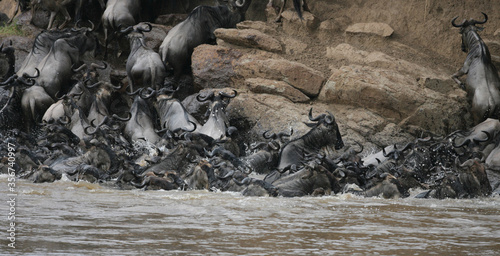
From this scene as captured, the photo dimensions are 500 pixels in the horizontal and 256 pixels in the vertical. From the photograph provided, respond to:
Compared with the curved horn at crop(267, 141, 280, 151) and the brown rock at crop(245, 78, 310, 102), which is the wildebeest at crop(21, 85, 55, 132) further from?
the curved horn at crop(267, 141, 280, 151)

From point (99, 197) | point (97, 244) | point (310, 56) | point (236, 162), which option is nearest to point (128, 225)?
point (97, 244)

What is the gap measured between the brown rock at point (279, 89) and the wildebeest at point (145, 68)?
2.30 metres

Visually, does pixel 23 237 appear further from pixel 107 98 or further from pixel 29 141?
pixel 107 98

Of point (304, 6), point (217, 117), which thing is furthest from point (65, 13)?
point (217, 117)

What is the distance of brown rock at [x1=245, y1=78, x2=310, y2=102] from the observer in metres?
14.1

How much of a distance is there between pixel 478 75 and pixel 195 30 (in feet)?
19.9

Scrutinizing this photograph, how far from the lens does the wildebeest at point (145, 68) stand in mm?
15555

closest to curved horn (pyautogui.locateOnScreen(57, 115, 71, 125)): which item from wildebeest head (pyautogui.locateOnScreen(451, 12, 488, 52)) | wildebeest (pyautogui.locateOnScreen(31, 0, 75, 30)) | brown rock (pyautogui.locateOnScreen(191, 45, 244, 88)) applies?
brown rock (pyautogui.locateOnScreen(191, 45, 244, 88))

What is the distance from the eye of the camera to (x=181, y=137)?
12.3 meters

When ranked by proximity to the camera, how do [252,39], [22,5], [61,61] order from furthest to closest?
[22,5], [61,61], [252,39]

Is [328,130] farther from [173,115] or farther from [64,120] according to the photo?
[64,120]

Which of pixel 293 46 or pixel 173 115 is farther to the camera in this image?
A: pixel 293 46

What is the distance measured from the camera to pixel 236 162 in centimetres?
1125

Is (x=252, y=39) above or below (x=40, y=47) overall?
above
